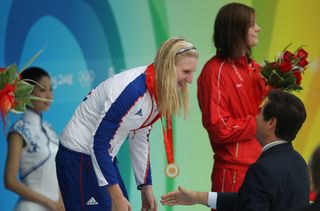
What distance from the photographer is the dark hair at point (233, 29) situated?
5336 millimetres

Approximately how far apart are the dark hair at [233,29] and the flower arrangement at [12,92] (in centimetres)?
189

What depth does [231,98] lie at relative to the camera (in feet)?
17.5

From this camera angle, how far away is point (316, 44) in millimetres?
7301

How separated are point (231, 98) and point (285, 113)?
1.42 meters

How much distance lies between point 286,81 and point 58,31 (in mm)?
1758

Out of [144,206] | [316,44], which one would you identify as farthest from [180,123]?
[144,206]

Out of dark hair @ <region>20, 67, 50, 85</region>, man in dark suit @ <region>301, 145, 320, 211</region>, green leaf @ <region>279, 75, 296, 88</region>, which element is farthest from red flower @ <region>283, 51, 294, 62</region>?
man in dark suit @ <region>301, 145, 320, 211</region>

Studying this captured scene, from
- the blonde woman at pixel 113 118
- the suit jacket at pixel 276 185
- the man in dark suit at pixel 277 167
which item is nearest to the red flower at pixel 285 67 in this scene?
the blonde woman at pixel 113 118

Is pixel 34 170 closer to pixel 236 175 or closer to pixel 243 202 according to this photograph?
pixel 236 175

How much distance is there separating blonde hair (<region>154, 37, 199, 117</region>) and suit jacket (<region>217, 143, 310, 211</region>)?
0.70 m

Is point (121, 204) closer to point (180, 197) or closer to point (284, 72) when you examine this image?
point (180, 197)

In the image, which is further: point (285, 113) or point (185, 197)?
point (185, 197)

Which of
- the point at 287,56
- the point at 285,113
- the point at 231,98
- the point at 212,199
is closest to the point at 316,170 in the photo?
the point at 285,113

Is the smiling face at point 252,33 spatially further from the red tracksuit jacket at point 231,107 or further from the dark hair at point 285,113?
the dark hair at point 285,113
